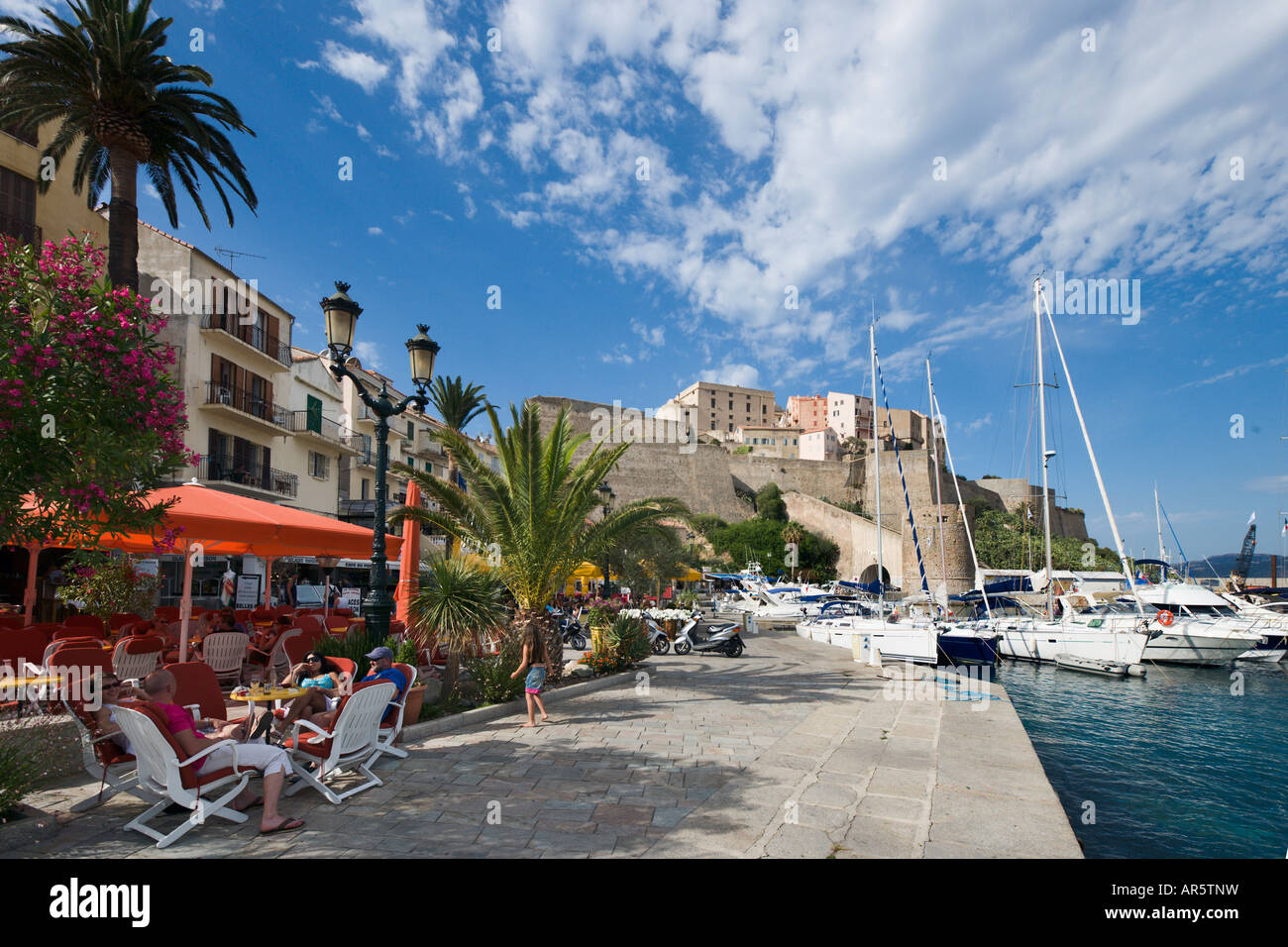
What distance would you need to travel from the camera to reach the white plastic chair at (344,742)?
15.9ft

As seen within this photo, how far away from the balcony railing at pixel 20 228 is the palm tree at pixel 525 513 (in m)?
12.6

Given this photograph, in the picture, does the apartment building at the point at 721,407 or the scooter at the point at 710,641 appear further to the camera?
the apartment building at the point at 721,407

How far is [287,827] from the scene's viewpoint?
4.25 meters

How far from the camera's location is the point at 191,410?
19469 mm

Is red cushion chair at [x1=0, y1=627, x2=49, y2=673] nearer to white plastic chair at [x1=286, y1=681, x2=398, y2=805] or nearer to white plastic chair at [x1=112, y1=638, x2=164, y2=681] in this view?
white plastic chair at [x1=112, y1=638, x2=164, y2=681]

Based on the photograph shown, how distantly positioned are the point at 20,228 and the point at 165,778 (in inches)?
670

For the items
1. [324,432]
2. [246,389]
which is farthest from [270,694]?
[324,432]

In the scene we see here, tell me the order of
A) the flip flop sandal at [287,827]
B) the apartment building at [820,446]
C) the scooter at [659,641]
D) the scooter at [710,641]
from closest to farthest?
1. the flip flop sandal at [287,827]
2. the scooter at [710,641]
3. the scooter at [659,641]
4. the apartment building at [820,446]

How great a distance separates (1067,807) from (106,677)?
35.8ft

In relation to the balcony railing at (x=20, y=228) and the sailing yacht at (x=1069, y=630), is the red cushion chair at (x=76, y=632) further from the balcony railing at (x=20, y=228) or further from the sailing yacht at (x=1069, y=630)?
the sailing yacht at (x=1069, y=630)

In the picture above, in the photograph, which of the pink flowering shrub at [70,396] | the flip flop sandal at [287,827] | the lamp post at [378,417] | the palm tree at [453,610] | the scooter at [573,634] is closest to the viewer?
the pink flowering shrub at [70,396]

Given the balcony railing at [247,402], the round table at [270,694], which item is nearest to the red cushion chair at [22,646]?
the round table at [270,694]

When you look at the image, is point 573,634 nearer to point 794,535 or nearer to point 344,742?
point 344,742
